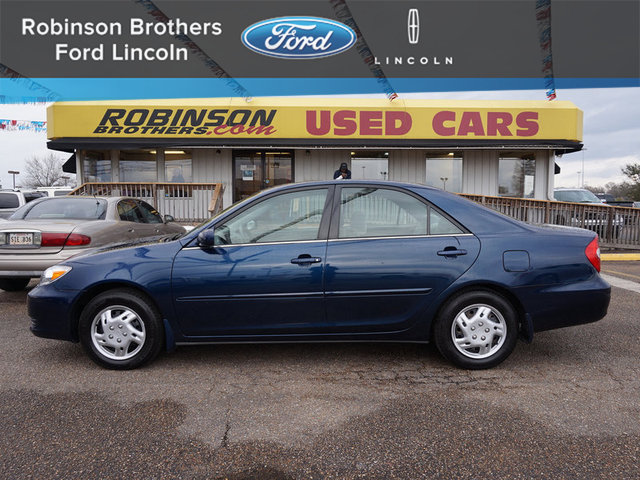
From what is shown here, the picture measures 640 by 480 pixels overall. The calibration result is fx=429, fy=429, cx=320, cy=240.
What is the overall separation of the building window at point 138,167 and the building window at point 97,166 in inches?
18.9

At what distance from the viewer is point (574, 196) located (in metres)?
15.5

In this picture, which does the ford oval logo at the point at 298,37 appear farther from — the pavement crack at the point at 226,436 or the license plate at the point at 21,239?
the pavement crack at the point at 226,436

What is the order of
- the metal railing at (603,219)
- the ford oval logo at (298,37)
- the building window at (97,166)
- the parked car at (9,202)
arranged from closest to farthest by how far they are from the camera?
the parked car at (9,202), the metal railing at (603,219), the ford oval logo at (298,37), the building window at (97,166)

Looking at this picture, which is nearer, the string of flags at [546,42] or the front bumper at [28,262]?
the front bumper at [28,262]

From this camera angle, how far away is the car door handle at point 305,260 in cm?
336

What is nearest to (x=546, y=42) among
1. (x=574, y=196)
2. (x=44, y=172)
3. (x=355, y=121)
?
(x=574, y=196)

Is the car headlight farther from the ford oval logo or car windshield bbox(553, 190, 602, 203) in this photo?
car windshield bbox(553, 190, 602, 203)

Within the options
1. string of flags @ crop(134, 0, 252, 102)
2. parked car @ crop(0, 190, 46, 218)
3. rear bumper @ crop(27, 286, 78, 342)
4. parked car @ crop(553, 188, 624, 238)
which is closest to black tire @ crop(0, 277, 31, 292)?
rear bumper @ crop(27, 286, 78, 342)

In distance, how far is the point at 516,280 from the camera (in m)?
3.38

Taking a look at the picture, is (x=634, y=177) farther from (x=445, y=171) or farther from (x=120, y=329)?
(x=120, y=329)

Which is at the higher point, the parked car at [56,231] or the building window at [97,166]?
the building window at [97,166]

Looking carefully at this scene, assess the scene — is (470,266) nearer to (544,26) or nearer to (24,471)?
(24,471)

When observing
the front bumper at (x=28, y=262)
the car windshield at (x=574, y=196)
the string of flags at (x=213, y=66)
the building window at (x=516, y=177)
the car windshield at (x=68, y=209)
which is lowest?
the front bumper at (x=28, y=262)

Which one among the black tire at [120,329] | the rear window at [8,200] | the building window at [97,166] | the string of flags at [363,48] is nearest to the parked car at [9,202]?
the rear window at [8,200]
